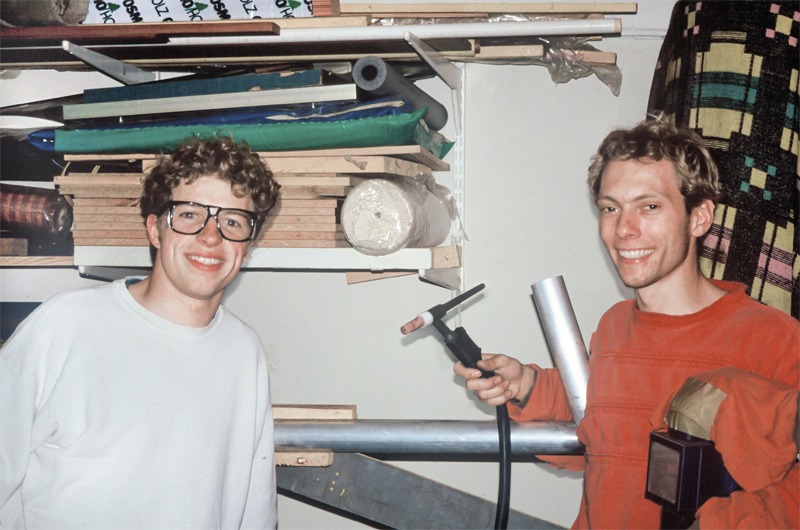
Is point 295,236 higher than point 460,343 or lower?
higher

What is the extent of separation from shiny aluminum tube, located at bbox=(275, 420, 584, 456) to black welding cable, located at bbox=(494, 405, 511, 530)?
5 centimetres

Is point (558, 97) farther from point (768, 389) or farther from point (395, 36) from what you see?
point (768, 389)

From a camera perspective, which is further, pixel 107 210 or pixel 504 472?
pixel 107 210

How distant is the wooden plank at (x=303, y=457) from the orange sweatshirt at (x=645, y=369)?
1.79 feet

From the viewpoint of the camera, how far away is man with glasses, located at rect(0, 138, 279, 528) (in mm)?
1440

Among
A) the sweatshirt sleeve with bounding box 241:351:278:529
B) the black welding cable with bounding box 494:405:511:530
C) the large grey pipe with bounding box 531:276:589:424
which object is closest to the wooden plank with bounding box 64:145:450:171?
the large grey pipe with bounding box 531:276:589:424

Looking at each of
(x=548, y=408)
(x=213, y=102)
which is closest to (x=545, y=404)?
(x=548, y=408)

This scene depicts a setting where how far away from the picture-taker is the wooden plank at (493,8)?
1983mm

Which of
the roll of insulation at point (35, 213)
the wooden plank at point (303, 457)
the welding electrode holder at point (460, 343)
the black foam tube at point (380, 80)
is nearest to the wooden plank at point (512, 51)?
the black foam tube at point (380, 80)

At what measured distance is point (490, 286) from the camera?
2.40 meters

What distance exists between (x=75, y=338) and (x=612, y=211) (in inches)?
45.5

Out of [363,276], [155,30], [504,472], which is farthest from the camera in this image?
[363,276]

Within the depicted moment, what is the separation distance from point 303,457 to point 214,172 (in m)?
0.67

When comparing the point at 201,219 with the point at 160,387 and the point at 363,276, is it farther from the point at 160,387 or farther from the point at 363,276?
the point at 363,276
